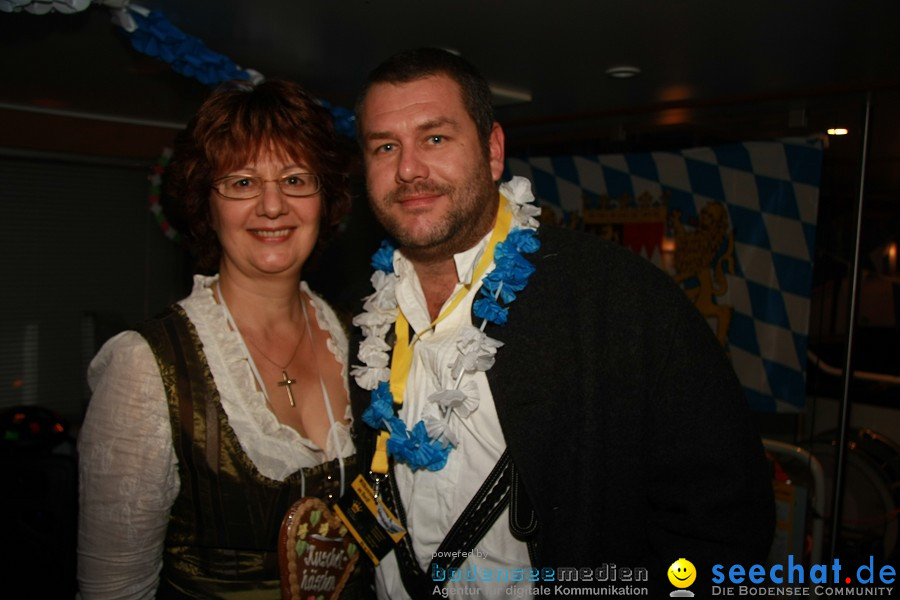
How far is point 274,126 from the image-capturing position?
1674 millimetres

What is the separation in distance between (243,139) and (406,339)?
2.05ft

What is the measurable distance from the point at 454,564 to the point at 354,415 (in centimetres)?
47

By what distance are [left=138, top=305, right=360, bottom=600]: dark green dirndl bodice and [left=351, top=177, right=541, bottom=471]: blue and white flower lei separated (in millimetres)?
250

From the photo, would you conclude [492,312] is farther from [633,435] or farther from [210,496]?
[210,496]

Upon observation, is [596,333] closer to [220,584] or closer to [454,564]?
[454,564]

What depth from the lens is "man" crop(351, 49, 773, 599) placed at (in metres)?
1.43

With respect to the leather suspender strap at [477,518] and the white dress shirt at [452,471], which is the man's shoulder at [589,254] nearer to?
the white dress shirt at [452,471]

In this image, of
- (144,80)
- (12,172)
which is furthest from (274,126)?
(12,172)

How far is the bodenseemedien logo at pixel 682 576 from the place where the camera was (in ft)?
4.71

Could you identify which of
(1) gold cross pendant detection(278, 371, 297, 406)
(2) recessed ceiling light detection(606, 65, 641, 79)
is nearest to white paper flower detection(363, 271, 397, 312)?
(1) gold cross pendant detection(278, 371, 297, 406)

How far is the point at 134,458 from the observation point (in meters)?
1.47

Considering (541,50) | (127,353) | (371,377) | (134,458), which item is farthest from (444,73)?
(134,458)

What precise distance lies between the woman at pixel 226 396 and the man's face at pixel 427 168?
0.20 m

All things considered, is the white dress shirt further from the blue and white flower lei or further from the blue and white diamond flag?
the blue and white diamond flag
